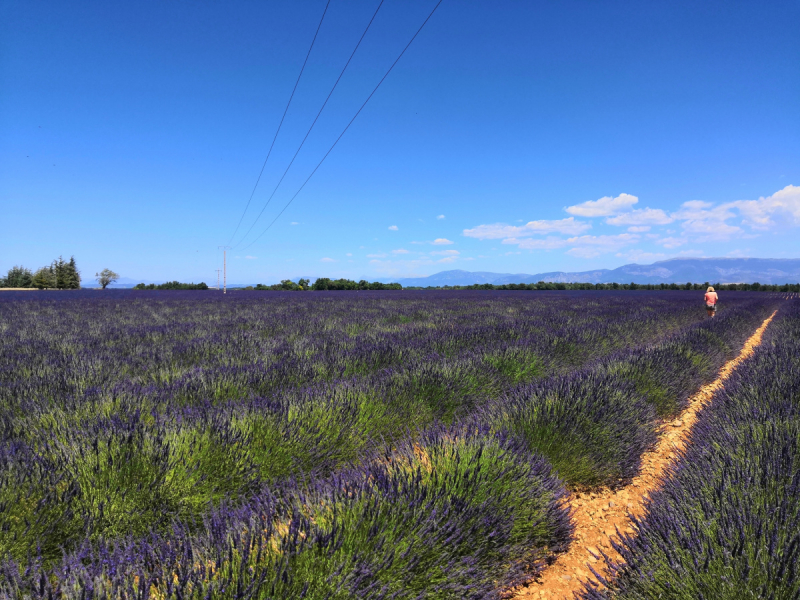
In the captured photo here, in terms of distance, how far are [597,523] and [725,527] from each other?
3.49 ft

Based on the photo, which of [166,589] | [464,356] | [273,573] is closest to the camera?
[166,589]

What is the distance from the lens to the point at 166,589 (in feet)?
3.51

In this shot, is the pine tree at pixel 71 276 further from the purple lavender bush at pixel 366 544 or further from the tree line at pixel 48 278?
the purple lavender bush at pixel 366 544

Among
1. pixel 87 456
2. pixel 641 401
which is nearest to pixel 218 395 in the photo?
pixel 87 456

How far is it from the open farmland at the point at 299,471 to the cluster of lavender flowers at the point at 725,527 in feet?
Result: 1.76

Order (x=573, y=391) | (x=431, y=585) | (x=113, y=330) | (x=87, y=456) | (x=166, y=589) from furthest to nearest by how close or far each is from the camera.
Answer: (x=113, y=330) → (x=573, y=391) → (x=87, y=456) → (x=431, y=585) → (x=166, y=589)

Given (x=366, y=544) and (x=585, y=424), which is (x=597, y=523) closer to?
(x=585, y=424)

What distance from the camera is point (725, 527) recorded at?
142 cm

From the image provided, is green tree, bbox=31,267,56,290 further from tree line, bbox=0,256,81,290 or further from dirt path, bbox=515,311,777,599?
dirt path, bbox=515,311,777,599

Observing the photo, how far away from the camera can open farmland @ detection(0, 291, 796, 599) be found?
125 centimetres

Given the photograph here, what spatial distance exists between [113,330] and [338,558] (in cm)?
827

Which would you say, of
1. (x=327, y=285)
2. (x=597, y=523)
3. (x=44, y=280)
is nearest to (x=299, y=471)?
(x=597, y=523)

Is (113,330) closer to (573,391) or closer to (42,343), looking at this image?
(42,343)

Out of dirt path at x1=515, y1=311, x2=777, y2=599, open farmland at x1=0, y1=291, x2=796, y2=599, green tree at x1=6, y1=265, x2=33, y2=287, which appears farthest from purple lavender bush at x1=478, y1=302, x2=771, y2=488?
green tree at x1=6, y1=265, x2=33, y2=287
